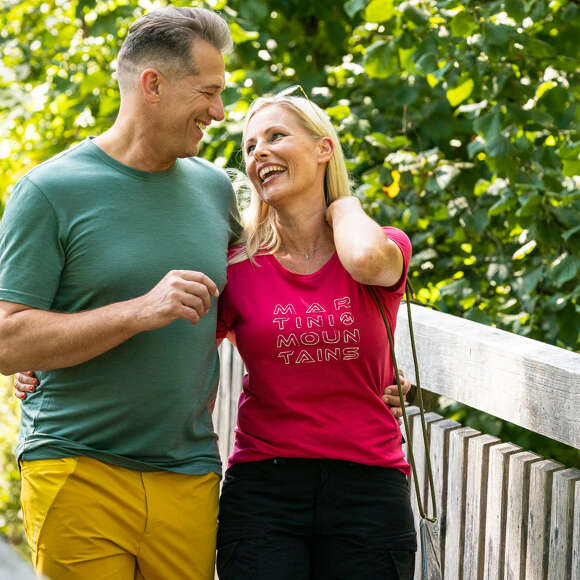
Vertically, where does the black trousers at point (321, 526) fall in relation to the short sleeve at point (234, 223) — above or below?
Answer: below

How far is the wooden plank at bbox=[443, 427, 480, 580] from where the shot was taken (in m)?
2.21

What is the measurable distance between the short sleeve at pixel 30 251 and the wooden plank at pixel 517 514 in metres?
1.17

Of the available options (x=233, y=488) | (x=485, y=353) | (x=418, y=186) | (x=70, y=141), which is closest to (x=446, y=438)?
(x=485, y=353)

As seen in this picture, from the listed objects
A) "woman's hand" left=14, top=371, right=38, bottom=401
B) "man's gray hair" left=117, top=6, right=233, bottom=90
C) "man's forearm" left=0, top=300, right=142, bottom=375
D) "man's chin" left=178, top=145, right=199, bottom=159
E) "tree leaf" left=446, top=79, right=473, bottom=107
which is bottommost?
"woman's hand" left=14, top=371, right=38, bottom=401

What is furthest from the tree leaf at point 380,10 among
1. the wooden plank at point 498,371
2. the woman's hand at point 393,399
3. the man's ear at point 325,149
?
the woman's hand at point 393,399

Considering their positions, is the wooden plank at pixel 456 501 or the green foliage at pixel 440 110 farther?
the green foliage at pixel 440 110

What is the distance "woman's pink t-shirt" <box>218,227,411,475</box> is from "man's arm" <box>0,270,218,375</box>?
0.30m

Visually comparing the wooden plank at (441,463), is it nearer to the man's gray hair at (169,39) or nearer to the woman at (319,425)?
the woman at (319,425)

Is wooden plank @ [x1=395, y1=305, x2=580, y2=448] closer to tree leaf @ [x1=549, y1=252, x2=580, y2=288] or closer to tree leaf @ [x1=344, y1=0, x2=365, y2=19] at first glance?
tree leaf @ [x1=549, y1=252, x2=580, y2=288]

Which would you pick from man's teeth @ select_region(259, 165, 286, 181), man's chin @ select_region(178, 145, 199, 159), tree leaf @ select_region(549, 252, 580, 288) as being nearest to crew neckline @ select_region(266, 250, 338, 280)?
man's teeth @ select_region(259, 165, 286, 181)

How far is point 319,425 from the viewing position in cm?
215

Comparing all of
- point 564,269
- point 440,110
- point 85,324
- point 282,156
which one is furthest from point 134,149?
point 440,110

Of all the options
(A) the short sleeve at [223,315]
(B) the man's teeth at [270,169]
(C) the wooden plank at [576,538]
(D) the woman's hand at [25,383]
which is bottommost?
(C) the wooden plank at [576,538]

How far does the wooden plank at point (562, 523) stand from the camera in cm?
190
